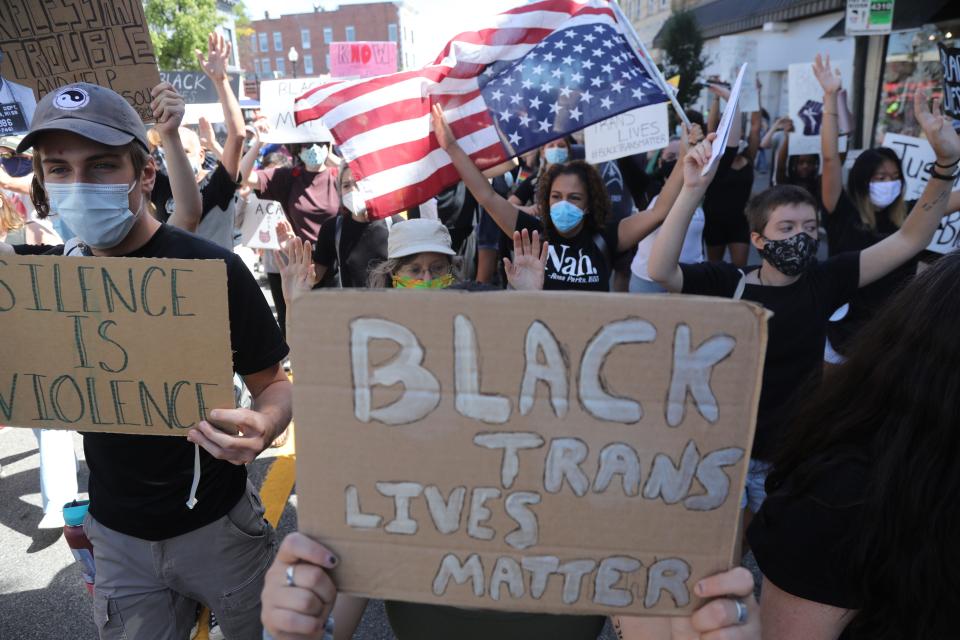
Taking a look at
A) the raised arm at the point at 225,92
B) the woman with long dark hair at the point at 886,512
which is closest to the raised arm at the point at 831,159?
the woman with long dark hair at the point at 886,512

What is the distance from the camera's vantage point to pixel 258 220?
6383mm

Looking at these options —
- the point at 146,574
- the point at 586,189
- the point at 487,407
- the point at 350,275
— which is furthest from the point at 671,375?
the point at 350,275

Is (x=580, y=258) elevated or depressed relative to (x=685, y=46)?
depressed

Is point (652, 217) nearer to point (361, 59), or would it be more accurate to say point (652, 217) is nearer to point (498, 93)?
point (498, 93)

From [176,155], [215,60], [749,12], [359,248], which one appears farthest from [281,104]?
[749,12]

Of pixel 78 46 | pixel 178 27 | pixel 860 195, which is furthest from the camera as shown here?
pixel 178 27

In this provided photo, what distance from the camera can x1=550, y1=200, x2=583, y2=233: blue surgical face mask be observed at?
12.6ft

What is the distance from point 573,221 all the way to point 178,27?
105ft

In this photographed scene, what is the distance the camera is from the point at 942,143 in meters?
3.04

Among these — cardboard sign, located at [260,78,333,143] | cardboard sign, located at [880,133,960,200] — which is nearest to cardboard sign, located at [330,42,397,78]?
cardboard sign, located at [260,78,333,143]

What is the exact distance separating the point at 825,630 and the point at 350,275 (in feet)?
13.1

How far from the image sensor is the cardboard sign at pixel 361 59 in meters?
8.38

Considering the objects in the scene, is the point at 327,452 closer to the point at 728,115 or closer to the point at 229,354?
the point at 229,354

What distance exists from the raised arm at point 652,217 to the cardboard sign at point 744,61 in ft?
15.7
